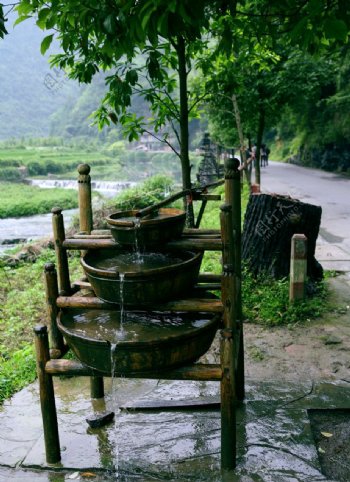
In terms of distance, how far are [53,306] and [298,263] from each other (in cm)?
315

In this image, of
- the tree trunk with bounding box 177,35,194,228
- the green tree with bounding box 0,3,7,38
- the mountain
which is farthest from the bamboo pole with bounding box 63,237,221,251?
the mountain

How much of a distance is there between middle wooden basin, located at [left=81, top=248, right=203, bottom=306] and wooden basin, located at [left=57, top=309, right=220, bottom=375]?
0.19 metres

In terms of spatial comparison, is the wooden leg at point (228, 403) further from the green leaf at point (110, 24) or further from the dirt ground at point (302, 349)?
the green leaf at point (110, 24)

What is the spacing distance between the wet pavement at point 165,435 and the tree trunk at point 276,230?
87.6 inches

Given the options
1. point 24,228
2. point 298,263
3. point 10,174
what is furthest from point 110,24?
point 10,174

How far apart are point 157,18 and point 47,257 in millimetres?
8839

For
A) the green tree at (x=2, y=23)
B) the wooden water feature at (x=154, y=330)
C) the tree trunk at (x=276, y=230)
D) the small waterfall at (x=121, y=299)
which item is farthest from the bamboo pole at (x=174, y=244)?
the tree trunk at (x=276, y=230)

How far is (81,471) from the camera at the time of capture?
2.90m

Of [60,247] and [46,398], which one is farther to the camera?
[60,247]

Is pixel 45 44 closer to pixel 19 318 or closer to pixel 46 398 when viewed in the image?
pixel 46 398

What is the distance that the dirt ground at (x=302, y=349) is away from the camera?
4.14 m

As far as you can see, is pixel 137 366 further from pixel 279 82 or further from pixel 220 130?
pixel 220 130

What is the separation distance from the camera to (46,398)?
2908 mm

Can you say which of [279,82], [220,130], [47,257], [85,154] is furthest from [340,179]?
[85,154]
